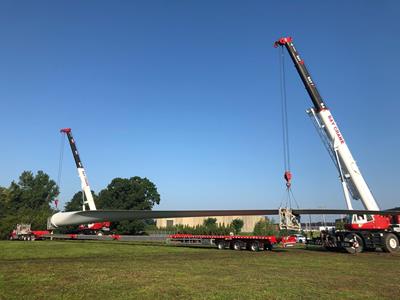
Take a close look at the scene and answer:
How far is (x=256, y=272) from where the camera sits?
17062mm

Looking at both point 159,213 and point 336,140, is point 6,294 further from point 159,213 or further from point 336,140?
point 336,140

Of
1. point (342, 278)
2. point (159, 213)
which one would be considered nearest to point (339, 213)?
point (159, 213)

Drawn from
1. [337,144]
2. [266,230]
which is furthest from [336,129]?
[266,230]

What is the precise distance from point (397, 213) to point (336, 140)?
23.5 feet

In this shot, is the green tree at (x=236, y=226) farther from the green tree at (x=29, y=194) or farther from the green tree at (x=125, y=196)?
the green tree at (x=29, y=194)

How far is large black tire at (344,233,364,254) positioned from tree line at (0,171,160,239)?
4793 cm

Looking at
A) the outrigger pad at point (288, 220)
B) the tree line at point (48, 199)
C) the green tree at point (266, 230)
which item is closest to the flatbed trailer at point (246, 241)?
the outrigger pad at point (288, 220)

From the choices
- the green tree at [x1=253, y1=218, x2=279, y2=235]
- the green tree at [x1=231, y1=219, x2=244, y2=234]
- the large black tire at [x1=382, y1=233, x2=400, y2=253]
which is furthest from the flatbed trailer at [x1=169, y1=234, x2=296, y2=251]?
the green tree at [x1=231, y1=219, x2=244, y2=234]

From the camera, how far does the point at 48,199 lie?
148 metres

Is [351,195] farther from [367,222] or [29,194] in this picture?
[29,194]

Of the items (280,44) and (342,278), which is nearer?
(342,278)

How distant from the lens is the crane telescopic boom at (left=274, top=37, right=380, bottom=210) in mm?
30344

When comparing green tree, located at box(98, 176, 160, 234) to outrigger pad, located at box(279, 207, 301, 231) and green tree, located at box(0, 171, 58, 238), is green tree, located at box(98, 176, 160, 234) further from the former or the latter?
outrigger pad, located at box(279, 207, 301, 231)

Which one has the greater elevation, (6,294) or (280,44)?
(280,44)
